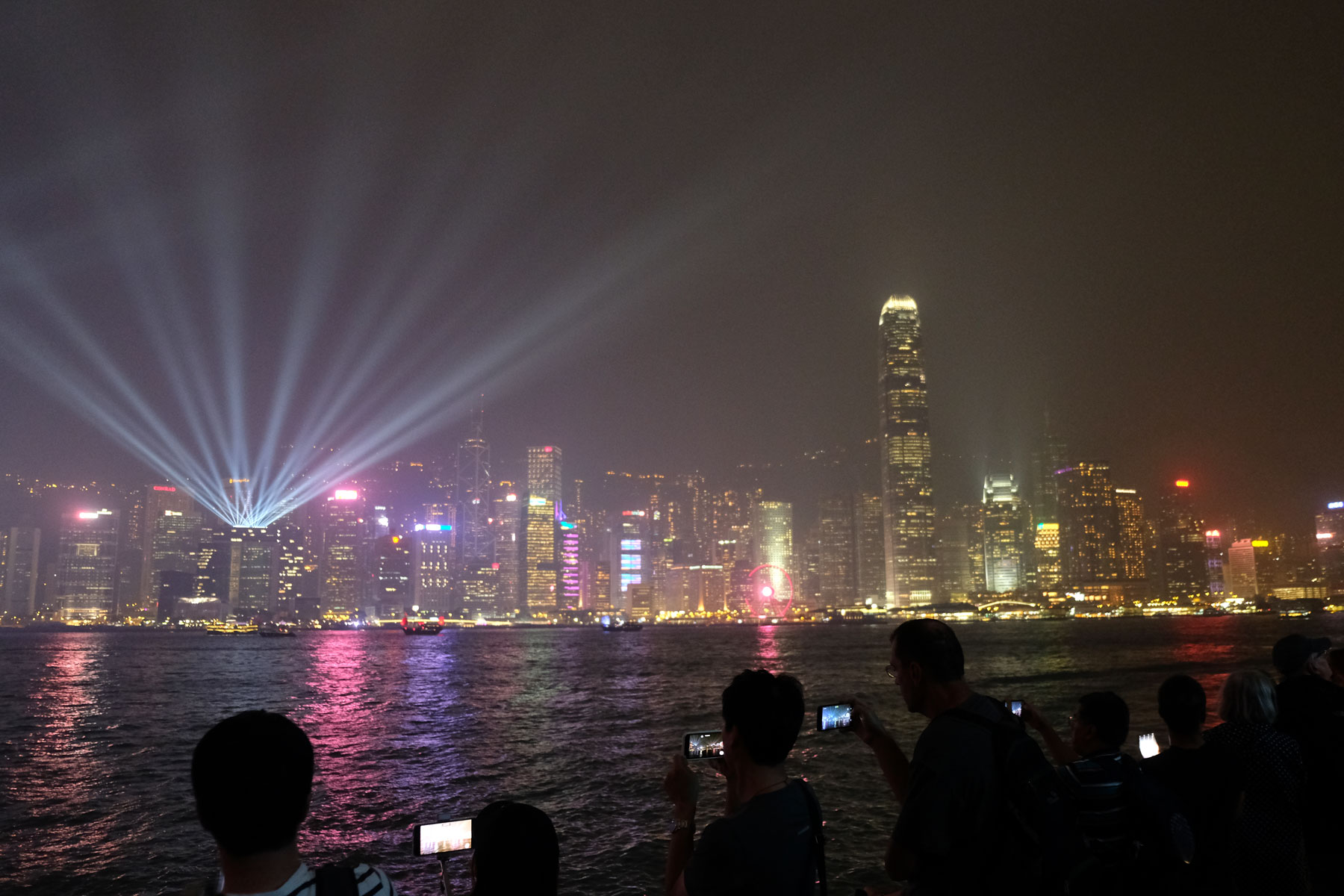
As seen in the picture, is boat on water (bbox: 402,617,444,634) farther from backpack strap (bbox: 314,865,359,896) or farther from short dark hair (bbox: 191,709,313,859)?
short dark hair (bbox: 191,709,313,859)

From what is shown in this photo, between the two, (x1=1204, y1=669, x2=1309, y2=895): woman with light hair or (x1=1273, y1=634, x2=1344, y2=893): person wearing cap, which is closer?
(x1=1204, y1=669, x2=1309, y2=895): woman with light hair

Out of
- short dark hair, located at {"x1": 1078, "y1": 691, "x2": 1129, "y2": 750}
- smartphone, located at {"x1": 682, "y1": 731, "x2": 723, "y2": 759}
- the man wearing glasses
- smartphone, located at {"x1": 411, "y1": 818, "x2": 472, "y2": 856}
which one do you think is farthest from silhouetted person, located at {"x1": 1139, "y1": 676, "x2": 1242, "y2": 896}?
smartphone, located at {"x1": 411, "y1": 818, "x2": 472, "y2": 856}

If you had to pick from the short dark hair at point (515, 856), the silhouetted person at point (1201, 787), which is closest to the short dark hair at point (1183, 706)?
the silhouetted person at point (1201, 787)

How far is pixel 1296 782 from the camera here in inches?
193

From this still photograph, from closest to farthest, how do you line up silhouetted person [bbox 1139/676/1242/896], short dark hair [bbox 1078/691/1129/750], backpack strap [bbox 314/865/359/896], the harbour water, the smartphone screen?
backpack strap [bbox 314/865/359/896] → short dark hair [bbox 1078/691/1129/750] → silhouetted person [bbox 1139/676/1242/896] → the smartphone screen → the harbour water

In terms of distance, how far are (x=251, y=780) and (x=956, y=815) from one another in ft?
8.16

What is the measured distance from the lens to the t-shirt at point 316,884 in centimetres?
230

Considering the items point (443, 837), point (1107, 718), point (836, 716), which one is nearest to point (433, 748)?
point (443, 837)

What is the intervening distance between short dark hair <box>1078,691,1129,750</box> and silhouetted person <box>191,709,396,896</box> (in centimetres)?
394

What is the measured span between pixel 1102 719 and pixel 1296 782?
1.51 m

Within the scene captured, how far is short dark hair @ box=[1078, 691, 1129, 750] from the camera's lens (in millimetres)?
4465

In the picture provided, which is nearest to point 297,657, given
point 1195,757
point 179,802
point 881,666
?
point 881,666

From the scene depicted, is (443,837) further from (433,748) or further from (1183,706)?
(433,748)

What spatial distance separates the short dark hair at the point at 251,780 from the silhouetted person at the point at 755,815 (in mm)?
1431
